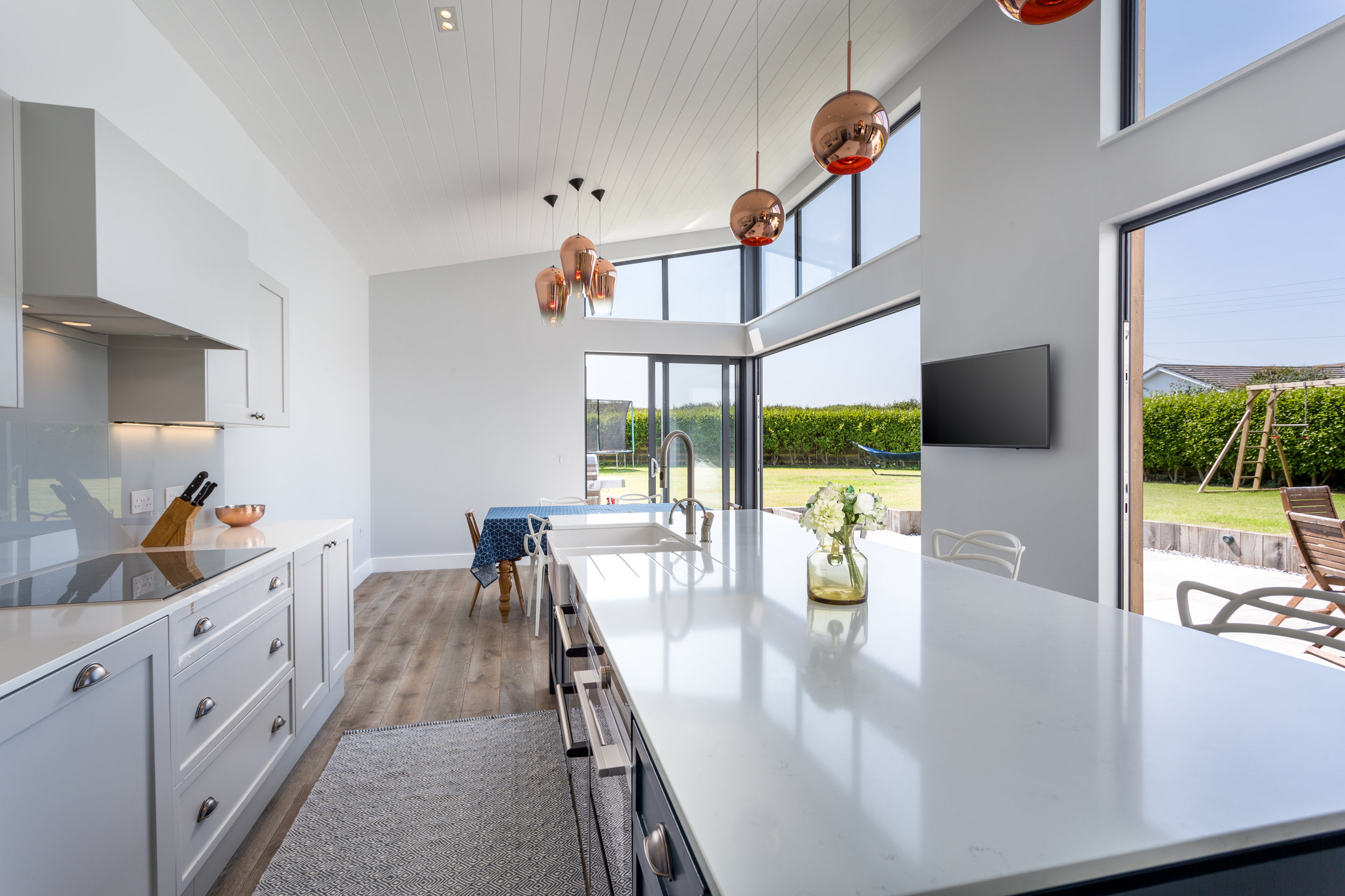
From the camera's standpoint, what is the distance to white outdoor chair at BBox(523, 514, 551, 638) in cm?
394

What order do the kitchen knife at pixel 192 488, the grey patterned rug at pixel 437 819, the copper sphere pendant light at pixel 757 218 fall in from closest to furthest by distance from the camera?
the grey patterned rug at pixel 437 819, the kitchen knife at pixel 192 488, the copper sphere pendant light at pixel 757 218

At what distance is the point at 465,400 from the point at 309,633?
394cm

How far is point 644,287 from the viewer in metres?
6.80

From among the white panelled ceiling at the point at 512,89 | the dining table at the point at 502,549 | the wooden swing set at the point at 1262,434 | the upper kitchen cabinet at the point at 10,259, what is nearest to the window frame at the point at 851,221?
the white panelled ceiling at the point at 512,89

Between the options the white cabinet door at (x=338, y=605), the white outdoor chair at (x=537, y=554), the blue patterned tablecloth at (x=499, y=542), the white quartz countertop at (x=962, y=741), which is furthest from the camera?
the blue patterned tablecloth at (x=499, y=542)

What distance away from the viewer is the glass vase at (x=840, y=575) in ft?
4.68

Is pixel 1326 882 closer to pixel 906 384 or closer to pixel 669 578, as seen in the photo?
pixel 669 578

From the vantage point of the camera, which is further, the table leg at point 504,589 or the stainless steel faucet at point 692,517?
the table leg at point 504,589

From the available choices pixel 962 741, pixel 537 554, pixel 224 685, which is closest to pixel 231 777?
pixel 224 685

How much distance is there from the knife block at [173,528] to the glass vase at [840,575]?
234cm

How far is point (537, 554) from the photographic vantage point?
164 inches

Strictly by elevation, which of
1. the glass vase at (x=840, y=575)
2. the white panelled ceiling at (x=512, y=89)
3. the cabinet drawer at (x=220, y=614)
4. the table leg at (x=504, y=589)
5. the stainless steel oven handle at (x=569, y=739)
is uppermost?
the white panelled ceiling at (x=512, y=89)

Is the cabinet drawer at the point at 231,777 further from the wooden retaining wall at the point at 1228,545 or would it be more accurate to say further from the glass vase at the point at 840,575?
the wooden retaining wall at the point at 1228,545

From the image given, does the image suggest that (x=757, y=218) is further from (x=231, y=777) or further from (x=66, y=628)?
(x=231, y=777)
